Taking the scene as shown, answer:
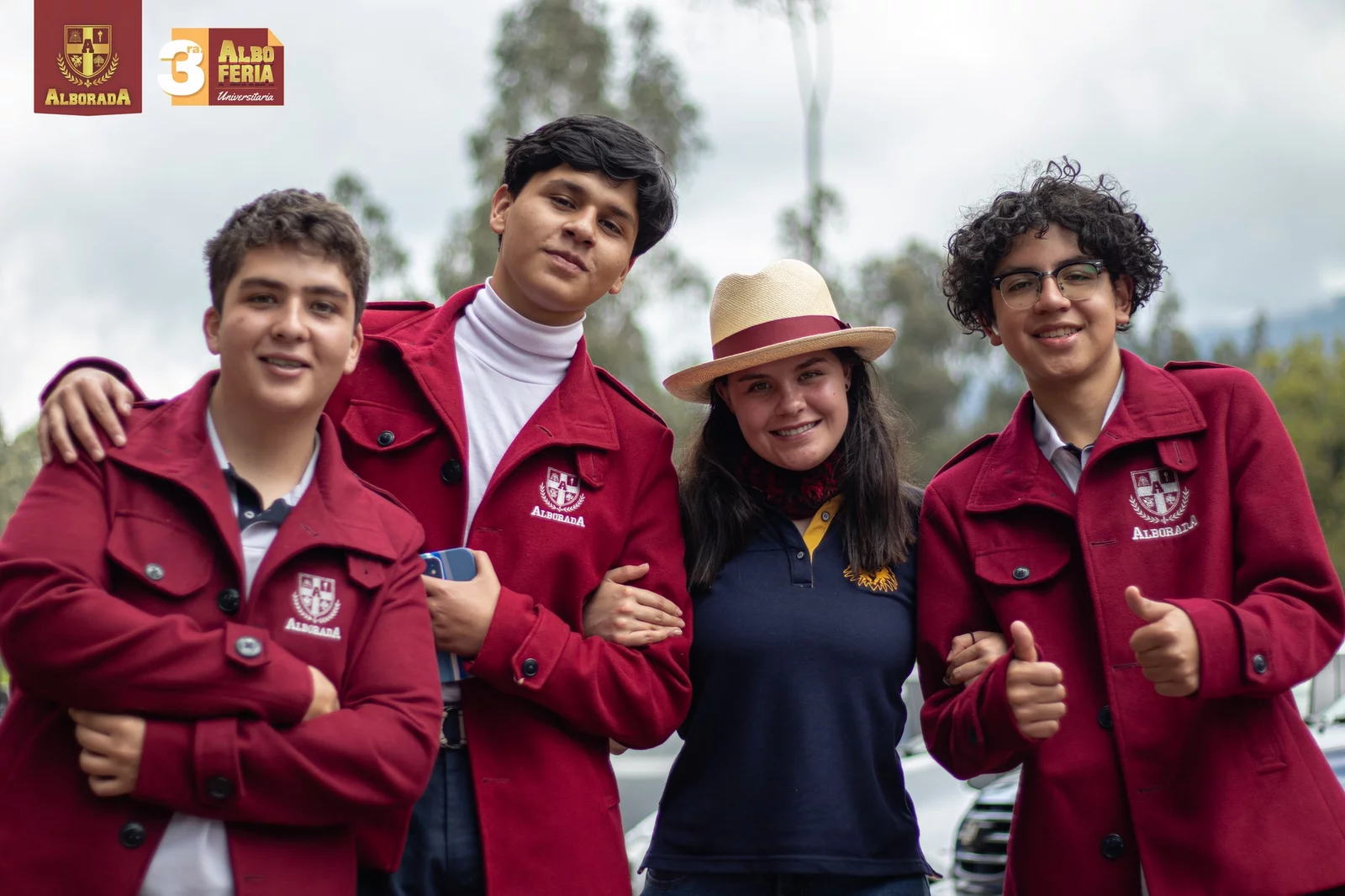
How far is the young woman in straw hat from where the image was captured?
3.18 metres

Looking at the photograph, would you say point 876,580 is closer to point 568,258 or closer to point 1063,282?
point 1063,282

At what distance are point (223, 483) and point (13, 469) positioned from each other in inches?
75.6

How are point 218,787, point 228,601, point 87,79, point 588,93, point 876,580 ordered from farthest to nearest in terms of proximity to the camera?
point 588,93 → point 87,79 → point 876,580 → point 228,601 → point 218,787

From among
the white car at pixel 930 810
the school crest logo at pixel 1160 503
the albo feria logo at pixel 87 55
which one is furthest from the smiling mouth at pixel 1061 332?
the albo feria logo at pixel 87 55

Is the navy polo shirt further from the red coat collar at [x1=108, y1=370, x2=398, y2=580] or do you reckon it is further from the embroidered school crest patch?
the red coat collar at [x1=108, y1=370, x2=398, y2=580]

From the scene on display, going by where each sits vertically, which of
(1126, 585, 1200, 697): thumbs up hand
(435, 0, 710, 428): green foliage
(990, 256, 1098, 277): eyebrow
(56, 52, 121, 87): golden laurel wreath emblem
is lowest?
(1126, 585, 1200, 697): thumbs up hand

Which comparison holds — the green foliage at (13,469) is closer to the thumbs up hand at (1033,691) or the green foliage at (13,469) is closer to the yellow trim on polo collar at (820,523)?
the yellow trim on polo collar at (820,523)

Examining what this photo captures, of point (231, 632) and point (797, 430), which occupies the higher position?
point (797, 430)

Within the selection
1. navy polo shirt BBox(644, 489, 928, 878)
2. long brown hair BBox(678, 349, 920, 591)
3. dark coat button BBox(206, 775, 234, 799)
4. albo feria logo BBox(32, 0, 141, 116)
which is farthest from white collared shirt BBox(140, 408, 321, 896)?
albo feria logo BBox(32, 0, 141, 116)

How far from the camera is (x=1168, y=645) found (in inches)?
106

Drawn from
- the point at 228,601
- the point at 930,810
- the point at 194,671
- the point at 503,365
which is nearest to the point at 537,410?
the point at 503,365

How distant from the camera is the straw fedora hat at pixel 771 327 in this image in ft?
11.6

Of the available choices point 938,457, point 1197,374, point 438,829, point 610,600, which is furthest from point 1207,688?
point 938,457

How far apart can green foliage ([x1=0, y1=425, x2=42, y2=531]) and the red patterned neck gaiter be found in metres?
2.04
